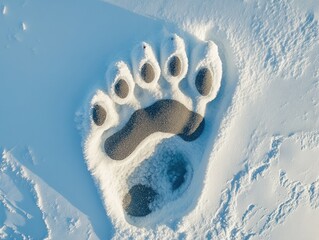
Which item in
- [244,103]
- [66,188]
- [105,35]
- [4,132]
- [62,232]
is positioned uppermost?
[105,35]

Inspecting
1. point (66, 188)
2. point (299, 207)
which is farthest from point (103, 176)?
point (299, 207)

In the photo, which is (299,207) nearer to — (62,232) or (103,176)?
(103,176)

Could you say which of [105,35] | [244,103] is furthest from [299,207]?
[105,35]

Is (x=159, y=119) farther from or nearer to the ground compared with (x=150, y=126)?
farther from the ground

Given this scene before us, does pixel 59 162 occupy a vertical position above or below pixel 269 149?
below

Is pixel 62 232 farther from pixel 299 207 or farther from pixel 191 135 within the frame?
pixel 299 207

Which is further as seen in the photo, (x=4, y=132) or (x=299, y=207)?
(x=299, y=207)
